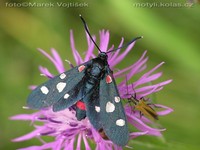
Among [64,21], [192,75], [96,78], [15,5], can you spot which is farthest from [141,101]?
[15,5]

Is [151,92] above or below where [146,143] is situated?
above

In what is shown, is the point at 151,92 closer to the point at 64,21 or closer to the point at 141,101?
the point at 141,101

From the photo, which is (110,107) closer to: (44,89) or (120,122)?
(120,122)

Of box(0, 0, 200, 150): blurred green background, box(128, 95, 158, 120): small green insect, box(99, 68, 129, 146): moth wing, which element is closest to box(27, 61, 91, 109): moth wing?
box(99, 68, 129, 146): moth wing

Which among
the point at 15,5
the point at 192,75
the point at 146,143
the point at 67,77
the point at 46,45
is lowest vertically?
the point at 146,143

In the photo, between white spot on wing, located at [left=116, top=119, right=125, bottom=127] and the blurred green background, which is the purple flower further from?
the blurred green background
